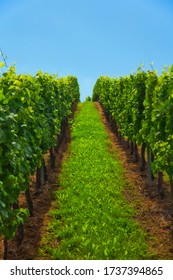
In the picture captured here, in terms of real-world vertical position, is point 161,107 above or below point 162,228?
above

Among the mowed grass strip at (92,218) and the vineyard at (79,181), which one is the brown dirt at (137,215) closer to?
the vineyard at (79,181)

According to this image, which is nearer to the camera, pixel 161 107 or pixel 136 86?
pixel 161 107

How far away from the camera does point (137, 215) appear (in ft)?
43.7

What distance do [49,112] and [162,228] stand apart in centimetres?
786

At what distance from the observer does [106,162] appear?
20328mm

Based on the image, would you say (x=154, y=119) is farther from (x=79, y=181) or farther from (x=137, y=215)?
(x=79, y=181)

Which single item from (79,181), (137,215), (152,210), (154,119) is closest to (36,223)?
(137,215)

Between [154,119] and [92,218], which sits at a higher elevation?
A: [154,119]

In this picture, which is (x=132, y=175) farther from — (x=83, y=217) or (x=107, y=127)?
(x=107, y=127)

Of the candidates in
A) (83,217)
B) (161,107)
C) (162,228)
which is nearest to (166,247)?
(162,228)

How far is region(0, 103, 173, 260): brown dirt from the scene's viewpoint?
10.9m

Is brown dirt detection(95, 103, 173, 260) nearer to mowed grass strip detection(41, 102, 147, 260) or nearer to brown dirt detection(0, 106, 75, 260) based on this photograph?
mowed grass strip detection(41, 102, 147, 260)

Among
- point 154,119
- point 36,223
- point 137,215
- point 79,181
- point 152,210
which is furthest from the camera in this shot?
point 79,181

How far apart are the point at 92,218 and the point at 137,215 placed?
168 cm
